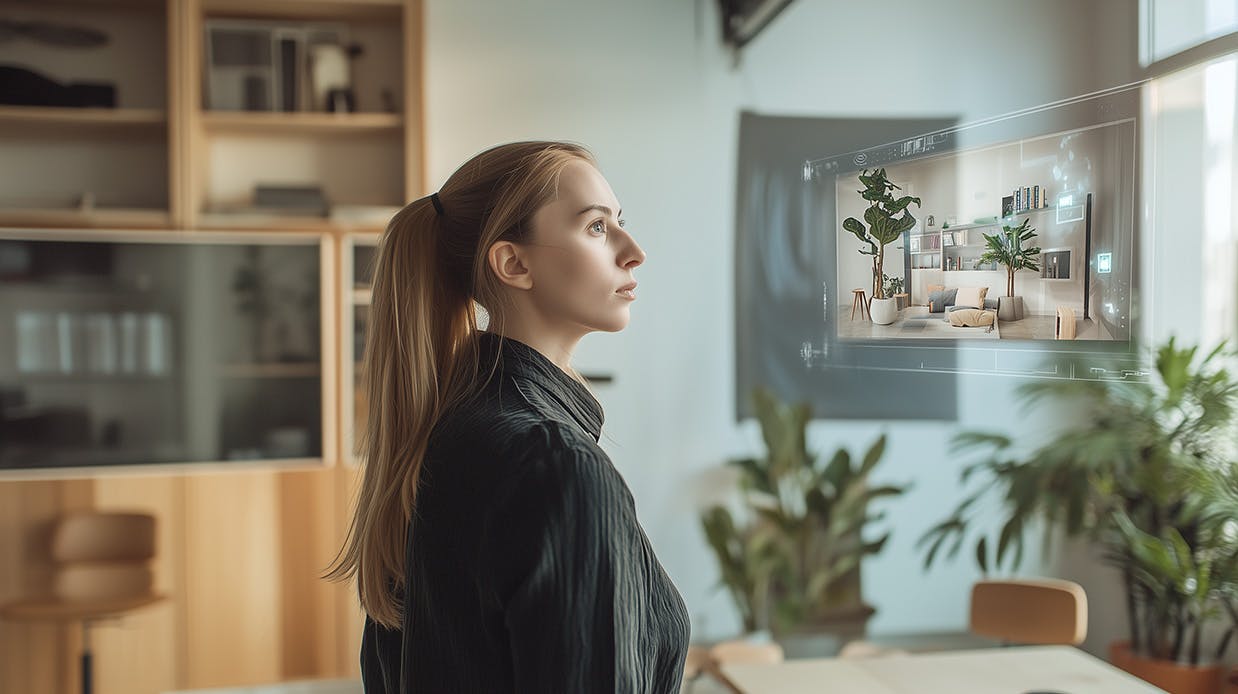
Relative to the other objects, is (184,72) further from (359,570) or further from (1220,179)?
(1220,179)

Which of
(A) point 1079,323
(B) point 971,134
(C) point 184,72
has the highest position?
(C) point 184,72

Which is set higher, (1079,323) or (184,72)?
(184,72)

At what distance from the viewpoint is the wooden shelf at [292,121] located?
3.55 m

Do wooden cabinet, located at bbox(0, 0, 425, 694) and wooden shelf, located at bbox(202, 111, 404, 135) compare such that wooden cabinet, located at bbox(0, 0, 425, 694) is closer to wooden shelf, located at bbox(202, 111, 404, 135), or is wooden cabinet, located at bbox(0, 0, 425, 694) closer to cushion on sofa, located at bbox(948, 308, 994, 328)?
wooden shelf, located at bbox(202, 111, 404, 135)

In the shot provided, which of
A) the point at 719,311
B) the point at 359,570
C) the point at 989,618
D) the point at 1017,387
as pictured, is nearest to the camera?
the point at 359,570

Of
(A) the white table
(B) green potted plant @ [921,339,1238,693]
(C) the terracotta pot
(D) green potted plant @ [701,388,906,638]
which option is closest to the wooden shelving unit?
(D) green potted plant @ [701,388,906,638]

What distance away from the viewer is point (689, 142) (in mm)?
4281

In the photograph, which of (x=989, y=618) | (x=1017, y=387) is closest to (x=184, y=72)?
(x=989, y=618)

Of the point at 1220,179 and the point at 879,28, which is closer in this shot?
the point at 1220,179

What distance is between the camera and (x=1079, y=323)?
1131mm

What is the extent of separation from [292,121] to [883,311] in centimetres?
288

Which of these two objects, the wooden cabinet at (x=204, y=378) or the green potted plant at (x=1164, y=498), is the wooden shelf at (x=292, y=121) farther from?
the green potted plant at (x=1164, y=498)

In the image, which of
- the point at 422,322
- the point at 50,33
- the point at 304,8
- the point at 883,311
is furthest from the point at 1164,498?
A: the point at 50,33

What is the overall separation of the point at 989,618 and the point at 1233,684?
0.73m
